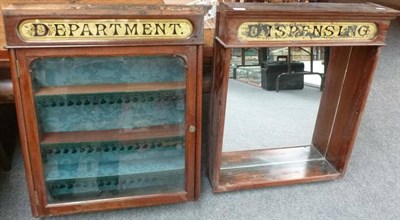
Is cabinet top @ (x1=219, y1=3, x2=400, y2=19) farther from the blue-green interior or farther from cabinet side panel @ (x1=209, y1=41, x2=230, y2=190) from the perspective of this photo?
the blue-green interior

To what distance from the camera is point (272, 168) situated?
1730mm

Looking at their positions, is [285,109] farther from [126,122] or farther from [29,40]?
[29,40]

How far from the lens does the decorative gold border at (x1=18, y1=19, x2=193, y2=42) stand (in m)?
1.04

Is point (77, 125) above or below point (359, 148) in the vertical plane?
above

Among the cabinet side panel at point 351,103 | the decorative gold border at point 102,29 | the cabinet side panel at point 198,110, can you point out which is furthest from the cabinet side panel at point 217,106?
the cabinet side panel at point 351,103

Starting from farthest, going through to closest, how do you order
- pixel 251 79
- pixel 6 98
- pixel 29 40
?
1. pixel 251 79
2. pixel 6 98
3. pixel 29 40

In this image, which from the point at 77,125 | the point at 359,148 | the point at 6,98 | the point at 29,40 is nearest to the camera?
the point at 29,40

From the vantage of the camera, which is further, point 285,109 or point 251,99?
point 285,109

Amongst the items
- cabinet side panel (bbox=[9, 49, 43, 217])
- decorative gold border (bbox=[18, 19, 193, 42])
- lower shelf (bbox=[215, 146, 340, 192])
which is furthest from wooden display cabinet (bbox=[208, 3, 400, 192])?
cabinet side panel (bbox=[9, 49, 43, 217])

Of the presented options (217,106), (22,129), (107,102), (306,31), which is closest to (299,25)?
(306,31)

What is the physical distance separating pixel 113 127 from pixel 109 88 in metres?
0.17

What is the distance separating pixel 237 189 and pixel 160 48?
2.63 ft

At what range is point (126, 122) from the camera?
1.42 meters

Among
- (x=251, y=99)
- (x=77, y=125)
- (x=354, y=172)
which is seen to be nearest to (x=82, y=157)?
(x=77, y=125)
